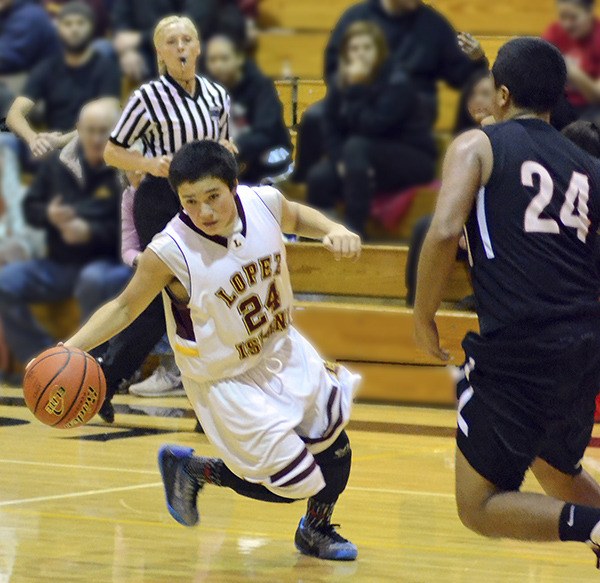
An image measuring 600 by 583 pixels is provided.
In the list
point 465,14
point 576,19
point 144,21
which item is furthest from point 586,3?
point 144,21

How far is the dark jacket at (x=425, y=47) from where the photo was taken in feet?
26.2

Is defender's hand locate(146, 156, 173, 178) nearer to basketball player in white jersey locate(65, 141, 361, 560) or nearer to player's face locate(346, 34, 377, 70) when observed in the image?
basketball player in white jersey locate(65, 141, 361, 560)

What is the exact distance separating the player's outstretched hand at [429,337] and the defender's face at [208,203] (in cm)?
87

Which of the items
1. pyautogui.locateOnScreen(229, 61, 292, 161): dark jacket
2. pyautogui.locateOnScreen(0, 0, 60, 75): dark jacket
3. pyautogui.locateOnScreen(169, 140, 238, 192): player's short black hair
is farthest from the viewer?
pyautogui.locateOnScreen(0, 0, 60, 75): dark jacket

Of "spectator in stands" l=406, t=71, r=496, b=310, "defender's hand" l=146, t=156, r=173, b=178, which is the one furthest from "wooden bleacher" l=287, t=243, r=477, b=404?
"defender's hand" l=146, t=156, r=173, b=178

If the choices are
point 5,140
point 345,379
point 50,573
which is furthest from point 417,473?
point 5,140

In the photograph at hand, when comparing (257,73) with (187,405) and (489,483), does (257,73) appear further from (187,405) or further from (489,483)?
(489,483)

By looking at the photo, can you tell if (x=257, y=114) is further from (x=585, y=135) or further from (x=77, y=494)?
(x=77, y=494)

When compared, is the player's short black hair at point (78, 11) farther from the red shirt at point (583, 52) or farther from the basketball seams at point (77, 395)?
the basketball seams at point (77, 395)

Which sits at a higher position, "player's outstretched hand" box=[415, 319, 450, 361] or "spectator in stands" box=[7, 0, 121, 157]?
"player's outstretched hand" box=[415, 319, 450, 361]

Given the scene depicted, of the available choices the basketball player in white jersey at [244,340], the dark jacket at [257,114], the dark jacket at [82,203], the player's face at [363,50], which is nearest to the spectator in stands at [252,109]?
the dark jacket at [257,114]

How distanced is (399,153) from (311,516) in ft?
13.9

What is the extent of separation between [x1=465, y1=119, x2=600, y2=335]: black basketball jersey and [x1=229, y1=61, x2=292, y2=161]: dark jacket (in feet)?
16.2

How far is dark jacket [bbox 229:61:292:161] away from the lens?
835 centimetres
